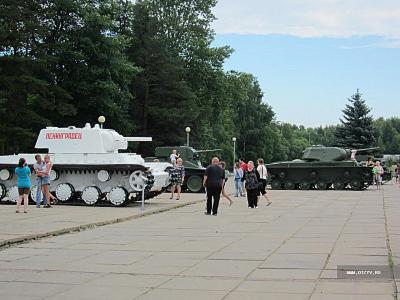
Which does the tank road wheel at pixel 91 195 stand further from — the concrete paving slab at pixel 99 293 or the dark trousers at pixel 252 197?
the concrete paving slab at pixel 99 293

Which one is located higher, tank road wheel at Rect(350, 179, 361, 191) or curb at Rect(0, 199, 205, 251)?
curb at Rect(0, 199, 205, 251)

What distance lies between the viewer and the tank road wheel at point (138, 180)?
21578 mm

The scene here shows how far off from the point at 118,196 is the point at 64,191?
84.9 inches

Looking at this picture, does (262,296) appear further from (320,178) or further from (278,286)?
(320,178)

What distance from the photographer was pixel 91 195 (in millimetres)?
22156

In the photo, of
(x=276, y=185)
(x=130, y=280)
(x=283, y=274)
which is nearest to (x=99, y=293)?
(x=130, y=280)

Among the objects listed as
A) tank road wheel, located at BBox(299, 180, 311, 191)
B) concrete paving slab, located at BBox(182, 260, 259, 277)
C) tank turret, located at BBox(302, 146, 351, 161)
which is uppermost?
tank turret, located at BBox(302, 146, 351, 161)

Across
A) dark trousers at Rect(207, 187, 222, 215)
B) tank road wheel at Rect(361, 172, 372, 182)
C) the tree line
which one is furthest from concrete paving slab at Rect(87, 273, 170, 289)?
the tree line

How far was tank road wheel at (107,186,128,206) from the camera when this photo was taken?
2173cm

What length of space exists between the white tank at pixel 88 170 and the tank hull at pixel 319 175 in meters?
15.7

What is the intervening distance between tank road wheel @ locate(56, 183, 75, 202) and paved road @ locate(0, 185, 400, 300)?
649 cm

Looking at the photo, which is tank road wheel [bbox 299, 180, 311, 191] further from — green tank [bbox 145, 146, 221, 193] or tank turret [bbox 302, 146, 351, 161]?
green tank [bbox 145, 146, 221, 193]

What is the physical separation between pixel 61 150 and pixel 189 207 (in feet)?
17.4

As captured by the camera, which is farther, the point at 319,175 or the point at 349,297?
the point at 319,175
